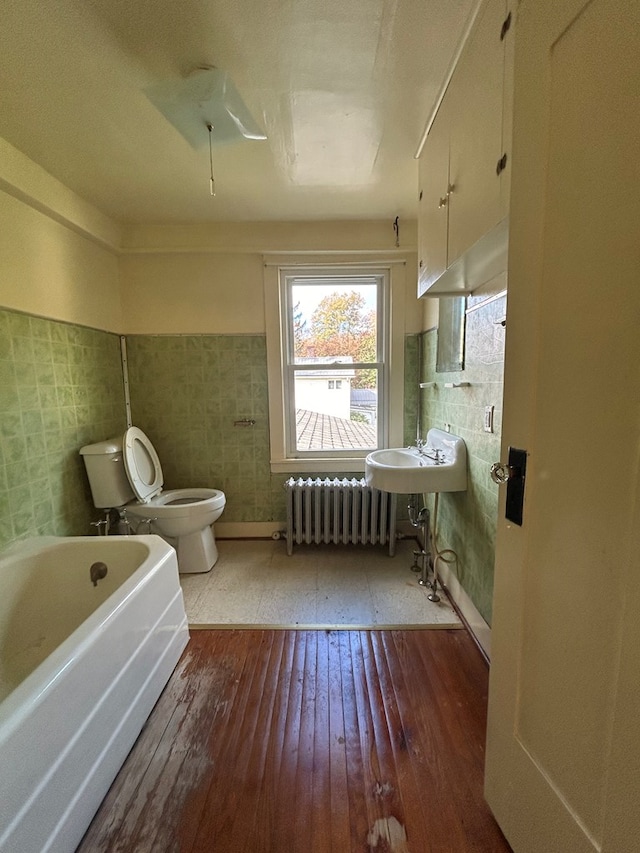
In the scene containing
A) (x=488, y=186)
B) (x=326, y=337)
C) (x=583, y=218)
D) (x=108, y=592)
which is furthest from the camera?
(x=326, y=337)

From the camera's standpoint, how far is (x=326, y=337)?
272 cm

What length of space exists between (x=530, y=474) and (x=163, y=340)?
2575 mm

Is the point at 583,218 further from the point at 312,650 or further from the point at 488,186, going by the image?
the point at 312,650

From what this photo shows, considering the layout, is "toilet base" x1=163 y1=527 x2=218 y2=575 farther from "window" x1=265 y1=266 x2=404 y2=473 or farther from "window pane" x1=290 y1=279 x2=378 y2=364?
"window pane" x1=290 y1=279 x2=378 y2=364

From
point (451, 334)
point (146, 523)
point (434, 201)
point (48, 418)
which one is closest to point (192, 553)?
point (146, 523)

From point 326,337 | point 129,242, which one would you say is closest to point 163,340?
point 129,242

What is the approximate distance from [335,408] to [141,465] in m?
1.45

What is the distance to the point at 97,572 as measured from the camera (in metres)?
1.63

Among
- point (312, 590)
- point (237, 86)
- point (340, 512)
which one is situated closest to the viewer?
point (237, 86)

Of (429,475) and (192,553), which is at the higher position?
(429,475)

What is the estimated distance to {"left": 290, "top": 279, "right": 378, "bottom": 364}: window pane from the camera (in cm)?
269

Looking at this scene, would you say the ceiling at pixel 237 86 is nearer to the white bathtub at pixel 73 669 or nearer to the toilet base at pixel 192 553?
the white bathtub at pixel 73 669

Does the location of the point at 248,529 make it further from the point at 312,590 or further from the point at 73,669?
the point at 73,669

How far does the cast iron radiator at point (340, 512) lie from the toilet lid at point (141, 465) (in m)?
0.91
